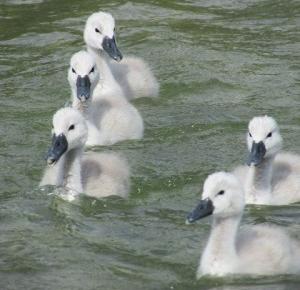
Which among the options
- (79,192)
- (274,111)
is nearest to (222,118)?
(274,111)

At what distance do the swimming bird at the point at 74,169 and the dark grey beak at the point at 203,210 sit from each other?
1.63 meters

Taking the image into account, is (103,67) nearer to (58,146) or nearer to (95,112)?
(95,112)

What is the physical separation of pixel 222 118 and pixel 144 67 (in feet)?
5.11

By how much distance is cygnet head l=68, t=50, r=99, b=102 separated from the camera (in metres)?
10.7

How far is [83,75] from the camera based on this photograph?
1072cm

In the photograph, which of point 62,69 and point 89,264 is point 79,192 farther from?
point 62,69

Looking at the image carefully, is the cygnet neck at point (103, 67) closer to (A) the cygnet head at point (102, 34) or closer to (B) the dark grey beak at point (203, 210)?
(A) the cygnet head at point (102, 34)

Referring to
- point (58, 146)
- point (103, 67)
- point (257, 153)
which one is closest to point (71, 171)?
point (58, 146)

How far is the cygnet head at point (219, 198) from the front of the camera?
8023 mm

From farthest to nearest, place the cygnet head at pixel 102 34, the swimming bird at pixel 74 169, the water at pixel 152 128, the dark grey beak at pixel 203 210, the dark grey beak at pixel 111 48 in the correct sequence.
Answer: the cygnet head at pixel 102 34, the dark grey beak at pixel 111 48, the swimming bird at pixel 74 169, the water at pixel 152 128, the dark grey beak at pixel 203 210

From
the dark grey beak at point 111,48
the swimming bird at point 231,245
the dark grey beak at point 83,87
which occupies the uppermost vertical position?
the dark grey beak at point 111,48

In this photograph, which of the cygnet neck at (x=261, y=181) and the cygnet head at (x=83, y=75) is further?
the cygnet head at (x=83, y=75)

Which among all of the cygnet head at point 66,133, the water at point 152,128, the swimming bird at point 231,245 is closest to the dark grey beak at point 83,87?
the water at point 152,128

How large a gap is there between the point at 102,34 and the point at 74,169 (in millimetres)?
2660
